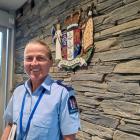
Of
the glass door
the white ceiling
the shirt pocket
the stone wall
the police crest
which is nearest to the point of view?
the shirt pocket

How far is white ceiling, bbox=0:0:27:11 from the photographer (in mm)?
2544

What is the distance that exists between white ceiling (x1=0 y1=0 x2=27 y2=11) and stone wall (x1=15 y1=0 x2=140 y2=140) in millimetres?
906

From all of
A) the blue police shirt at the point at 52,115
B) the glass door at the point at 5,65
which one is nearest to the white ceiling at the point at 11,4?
the glass door at the point at 5,65

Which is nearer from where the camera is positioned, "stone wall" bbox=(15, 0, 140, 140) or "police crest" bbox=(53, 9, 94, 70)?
"stone wall" bbox=(15, 0, 140, 140)

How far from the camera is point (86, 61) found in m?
1.60

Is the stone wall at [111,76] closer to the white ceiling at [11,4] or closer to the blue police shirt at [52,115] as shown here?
the blue police shirt at [52,115]

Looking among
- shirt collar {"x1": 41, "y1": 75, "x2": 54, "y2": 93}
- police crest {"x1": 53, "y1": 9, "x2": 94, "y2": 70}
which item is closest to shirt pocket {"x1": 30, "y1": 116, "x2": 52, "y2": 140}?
shirt collar {"x1": 41, "y1": 75, "x2": 54, "y2": 93}

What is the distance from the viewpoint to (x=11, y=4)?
2.63m

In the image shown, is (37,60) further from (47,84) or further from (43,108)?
(43,108)

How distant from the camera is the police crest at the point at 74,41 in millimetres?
1586

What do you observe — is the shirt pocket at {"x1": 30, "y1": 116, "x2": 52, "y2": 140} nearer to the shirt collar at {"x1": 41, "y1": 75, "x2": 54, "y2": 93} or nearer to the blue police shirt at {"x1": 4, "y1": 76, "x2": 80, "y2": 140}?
the blue police shirt at {"x1": 4, "y1": 76, "x2": 80, "y2": 140}

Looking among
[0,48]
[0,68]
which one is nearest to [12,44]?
[0,48]

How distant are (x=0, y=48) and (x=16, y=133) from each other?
1833 mm

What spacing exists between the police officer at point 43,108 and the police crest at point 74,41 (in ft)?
1.80
